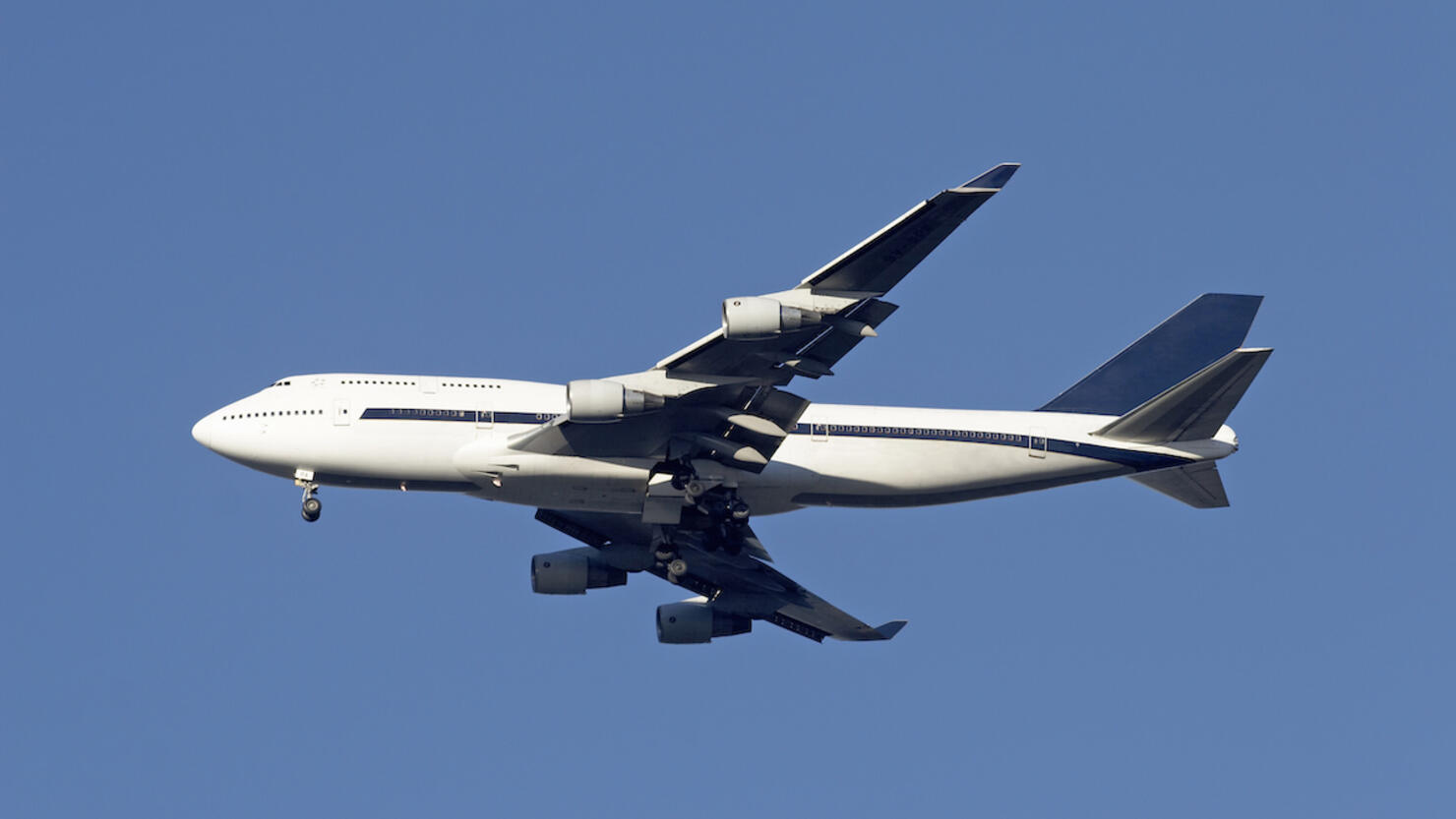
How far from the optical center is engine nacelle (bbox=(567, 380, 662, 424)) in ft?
140

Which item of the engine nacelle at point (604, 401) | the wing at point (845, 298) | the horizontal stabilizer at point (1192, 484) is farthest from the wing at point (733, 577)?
the wing at point (845, 298)

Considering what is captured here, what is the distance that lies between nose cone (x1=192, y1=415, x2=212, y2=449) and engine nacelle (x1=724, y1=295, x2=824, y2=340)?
16534 mm

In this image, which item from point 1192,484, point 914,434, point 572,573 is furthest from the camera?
point 572,573

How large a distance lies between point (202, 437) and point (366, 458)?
16.8 ft

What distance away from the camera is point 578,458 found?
45625 millimetres

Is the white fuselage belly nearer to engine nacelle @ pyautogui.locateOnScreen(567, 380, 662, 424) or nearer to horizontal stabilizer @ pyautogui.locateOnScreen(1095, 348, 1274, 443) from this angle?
horizontal stabilizer @ pyautogui.locateOnScreen(1095, 348, 1274, 443)

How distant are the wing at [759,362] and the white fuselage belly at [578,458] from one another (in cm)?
90

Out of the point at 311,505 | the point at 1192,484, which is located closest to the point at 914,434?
Answer: the point at 1192,484

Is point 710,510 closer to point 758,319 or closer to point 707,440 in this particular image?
point 707,440

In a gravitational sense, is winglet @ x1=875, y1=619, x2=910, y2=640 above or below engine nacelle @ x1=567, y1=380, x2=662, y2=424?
below

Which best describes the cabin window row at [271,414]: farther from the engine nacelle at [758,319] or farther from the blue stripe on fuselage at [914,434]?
the engine nacelle at [758,319]

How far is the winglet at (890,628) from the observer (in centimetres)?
5556

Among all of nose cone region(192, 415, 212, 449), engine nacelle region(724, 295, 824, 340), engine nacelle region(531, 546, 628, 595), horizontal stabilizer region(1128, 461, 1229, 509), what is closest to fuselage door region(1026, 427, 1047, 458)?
horizontal stabilizer region(1128, 461, 1229, 509)

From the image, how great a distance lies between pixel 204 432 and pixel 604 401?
12829 mm
